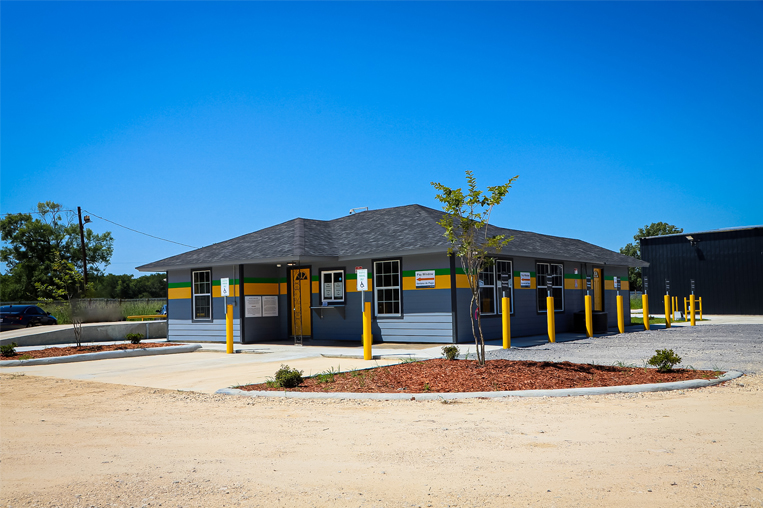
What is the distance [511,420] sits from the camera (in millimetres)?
7340

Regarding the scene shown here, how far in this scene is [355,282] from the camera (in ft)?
65.0

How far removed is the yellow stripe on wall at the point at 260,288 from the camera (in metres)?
21.2

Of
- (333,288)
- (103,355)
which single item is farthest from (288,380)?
(333,288)

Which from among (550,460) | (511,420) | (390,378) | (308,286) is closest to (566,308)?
(308,286)

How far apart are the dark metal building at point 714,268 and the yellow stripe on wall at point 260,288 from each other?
27.4 meters

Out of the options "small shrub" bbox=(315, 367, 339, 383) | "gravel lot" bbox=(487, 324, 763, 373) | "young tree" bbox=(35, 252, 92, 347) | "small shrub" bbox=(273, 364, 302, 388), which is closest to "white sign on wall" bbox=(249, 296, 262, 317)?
"young tree" bbox=(35, 252, 92, 347)

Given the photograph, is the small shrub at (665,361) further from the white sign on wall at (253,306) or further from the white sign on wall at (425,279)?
the white sign on wall at (253,306)

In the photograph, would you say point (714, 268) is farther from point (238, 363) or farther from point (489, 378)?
point (489, 378)

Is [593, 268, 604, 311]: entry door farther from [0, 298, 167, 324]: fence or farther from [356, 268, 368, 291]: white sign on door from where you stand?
[0, 298, 167, 324]: fence

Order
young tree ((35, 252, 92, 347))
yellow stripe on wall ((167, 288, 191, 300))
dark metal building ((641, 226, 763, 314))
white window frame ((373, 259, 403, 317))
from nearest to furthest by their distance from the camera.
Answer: young tree ((35, 252, 92, 347))
white window frame ((373, 259, 403, 317))
yellow stripe on wall ((167, 288, 191, 300))
dark metal building ((641, 226, 763, 314))

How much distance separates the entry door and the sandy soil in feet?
56.3

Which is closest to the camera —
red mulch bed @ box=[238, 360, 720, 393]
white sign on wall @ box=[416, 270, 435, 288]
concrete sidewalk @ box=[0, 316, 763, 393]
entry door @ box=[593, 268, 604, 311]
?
red mulch bed @ box=[238, 360, 720, 393]

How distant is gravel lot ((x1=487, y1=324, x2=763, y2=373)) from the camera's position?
41.1 ft

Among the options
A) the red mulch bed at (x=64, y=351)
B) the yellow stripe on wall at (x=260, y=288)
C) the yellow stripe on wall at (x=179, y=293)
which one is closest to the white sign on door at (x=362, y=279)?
the yellow stripe on wall at (x=260, y=288)
